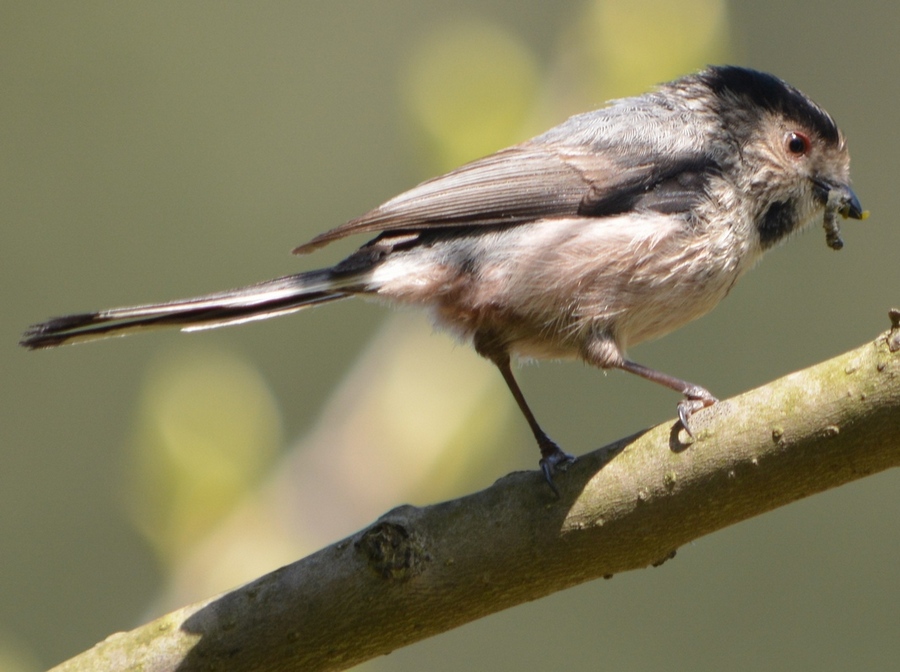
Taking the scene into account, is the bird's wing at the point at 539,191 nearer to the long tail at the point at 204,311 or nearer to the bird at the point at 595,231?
the bird at the point at 595,231

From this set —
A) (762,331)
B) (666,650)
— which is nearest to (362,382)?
(666,650)

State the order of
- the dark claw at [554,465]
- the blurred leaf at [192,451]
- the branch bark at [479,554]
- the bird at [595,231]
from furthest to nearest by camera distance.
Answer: the bird at [595,231] < the blurred leaf at [192,451] < the dark claw at [554,465] < the branch bark at [479,554]

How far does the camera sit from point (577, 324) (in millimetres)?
2543

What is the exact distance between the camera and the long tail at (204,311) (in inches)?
82.1

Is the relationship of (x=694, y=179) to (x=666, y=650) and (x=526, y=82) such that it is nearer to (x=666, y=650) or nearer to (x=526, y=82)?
(x=526, y=82)

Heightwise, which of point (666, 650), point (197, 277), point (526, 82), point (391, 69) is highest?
point (391, 69)

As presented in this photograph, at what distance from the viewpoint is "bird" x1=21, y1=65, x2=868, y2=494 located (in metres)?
2.54

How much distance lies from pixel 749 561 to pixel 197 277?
4.27 metres

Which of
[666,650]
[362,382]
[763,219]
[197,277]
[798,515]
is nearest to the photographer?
[763,219]

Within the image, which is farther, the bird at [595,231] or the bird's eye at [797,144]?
the bird's eye at [797,144]

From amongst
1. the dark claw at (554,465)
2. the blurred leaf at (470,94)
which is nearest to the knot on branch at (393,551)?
the dark claw at (554,465)

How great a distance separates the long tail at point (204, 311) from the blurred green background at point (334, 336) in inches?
9.7

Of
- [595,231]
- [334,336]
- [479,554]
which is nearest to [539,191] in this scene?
[595,231]

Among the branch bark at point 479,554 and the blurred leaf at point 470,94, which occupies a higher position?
the blurred leaf at point 470,94
